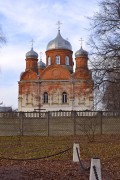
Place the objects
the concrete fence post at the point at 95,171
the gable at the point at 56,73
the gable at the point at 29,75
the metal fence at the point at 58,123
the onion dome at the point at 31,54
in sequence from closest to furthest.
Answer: the concrete fence post at the point at 95,171 < the metal fence at the point at 58,123 < the gable at the point at 56,73 < the gable at the point at 29,75 < the onion dome at the point at 31,54

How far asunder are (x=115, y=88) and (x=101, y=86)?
3.97ft

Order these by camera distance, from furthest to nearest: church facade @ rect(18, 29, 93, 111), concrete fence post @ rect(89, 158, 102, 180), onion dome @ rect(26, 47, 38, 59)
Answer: onion dome @ rect(26, 47, 38, 59) < church facade @ rect(18, 29, 93, 111) < concrete fence post @ rect(89, 158, 102, 180)

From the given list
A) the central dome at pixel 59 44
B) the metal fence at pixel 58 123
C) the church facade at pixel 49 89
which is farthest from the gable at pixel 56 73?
the metal fence at pixel 58 123

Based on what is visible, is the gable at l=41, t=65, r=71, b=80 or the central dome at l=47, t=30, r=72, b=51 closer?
the gable at l=41, t=65, r=71, b=80

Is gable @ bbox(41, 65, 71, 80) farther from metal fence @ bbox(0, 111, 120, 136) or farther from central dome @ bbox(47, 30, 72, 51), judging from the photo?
metal fence @ bbox(0, 111, 120, 136)

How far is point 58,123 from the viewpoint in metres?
24.9

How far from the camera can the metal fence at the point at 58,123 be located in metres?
24.1

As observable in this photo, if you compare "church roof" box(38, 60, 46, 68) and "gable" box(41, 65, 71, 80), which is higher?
"church roof" box(38, 60, 46, 68)

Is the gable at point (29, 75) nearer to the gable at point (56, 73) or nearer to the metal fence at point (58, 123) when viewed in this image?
the gable at point (56, 73)

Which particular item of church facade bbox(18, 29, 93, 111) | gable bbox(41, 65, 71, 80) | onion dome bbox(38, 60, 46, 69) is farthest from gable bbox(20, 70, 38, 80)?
onion dome bbox(38, 60, 46, 69)

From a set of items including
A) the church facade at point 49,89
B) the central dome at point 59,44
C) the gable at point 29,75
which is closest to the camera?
the church facade at point 49,89

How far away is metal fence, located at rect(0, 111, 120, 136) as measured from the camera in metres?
24.1

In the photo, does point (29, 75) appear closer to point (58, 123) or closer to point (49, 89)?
point (49, 89)

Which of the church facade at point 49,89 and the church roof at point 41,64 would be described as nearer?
the church facade at point 49,89
